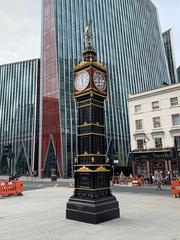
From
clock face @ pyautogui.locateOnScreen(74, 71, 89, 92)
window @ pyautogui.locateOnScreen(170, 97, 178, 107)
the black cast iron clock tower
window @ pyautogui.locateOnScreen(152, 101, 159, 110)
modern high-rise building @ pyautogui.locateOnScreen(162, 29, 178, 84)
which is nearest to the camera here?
the black cast iron clock tower

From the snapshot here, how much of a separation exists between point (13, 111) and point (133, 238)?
246 ft

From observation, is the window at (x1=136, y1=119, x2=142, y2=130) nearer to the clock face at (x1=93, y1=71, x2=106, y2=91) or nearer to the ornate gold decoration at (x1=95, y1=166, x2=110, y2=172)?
the clock face at (x1=93, y1=71, x2=106, y2=91)

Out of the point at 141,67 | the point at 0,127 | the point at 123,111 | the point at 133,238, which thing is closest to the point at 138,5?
the point at 141,67

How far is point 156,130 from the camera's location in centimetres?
3575

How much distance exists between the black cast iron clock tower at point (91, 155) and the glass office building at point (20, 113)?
182ft

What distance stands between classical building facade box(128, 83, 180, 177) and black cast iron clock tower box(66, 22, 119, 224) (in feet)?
78.3

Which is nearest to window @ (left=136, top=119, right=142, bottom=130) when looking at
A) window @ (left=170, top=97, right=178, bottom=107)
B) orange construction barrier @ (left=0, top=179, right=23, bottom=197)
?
window @ (left=170, top=97, right=178, bottom=107)

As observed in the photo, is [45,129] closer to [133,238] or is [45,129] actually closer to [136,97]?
[136,97]

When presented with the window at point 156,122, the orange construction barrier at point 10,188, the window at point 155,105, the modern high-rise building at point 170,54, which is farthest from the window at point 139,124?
the modern high-rise building at point 170,54

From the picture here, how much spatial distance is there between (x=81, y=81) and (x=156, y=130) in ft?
85.1

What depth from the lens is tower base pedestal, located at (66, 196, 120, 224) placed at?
9.94 m

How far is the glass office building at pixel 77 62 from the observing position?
54.4 m

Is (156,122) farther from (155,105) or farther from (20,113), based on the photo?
(20,113)

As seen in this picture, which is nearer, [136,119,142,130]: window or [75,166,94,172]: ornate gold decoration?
[75,166,94,172]: ornate gold decoration
